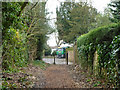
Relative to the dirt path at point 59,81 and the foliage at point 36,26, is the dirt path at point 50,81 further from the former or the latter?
the foliage at point 36,26

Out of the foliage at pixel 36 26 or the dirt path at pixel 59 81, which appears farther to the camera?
the foliage at pixel 36 26

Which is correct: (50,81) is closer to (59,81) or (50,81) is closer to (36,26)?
(59,81)

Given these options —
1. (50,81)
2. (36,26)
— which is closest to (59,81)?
(50,81)

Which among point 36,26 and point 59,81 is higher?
point 36,26

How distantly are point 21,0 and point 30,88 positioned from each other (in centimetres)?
280

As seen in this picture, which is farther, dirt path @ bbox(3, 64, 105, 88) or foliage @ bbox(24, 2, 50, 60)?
foliage @ bbox(24, 2, 50, 60)

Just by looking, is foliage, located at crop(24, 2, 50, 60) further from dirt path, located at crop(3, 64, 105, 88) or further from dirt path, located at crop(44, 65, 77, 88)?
dirt path, located at crop(3, 64, 105, 88)

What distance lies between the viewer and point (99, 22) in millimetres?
12961

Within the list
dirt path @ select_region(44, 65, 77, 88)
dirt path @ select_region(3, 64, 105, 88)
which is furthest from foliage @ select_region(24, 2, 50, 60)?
dirt path @ select_region(3, 64, 105, 88)

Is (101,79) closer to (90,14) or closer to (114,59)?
(114,59)

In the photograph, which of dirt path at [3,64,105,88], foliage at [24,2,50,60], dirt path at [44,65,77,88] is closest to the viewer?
dirt path at [3,64,105,88]

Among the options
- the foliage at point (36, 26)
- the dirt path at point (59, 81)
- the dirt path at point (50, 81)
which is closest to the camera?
the dirt path at point (50, 81)

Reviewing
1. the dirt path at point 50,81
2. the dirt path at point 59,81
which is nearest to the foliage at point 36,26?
the dirt path at point 59,81

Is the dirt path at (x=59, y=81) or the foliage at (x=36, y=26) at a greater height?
the foliage at (x=36, y=26)
